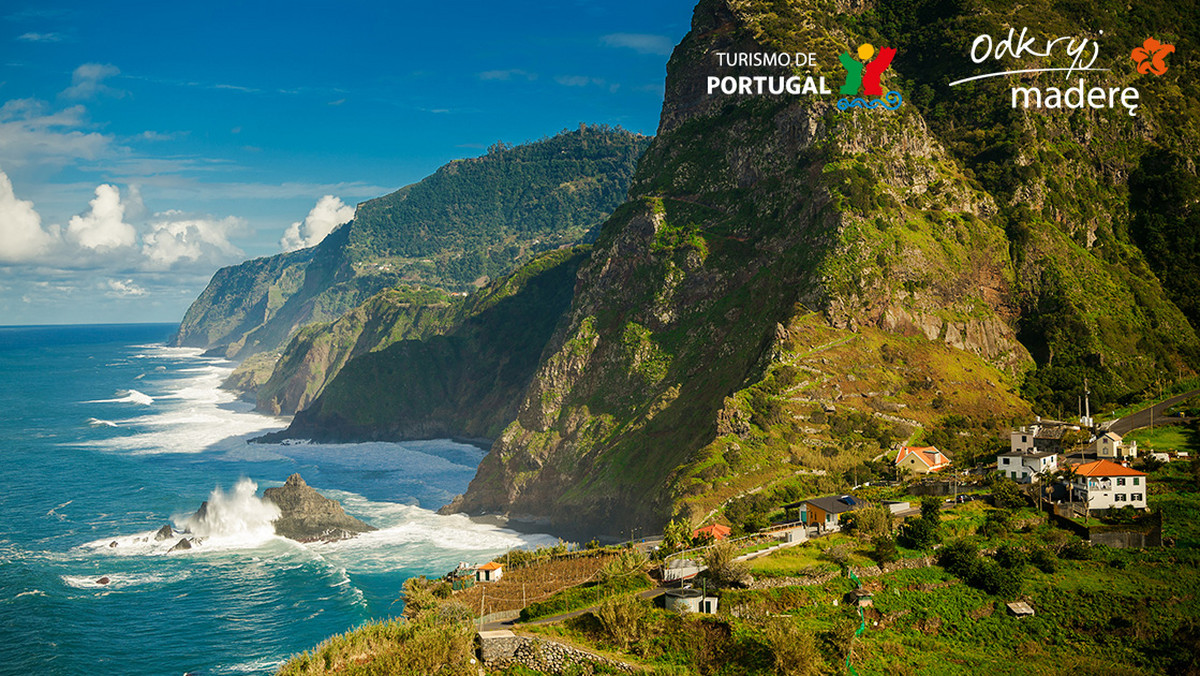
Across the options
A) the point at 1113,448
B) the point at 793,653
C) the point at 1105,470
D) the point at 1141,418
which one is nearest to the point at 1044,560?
the point at 1105,470

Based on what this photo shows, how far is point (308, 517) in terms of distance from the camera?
103 m

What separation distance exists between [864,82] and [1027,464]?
73957 mm

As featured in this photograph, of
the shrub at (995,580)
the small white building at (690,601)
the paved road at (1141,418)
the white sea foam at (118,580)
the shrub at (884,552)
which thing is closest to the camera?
the small white building at (690,601)

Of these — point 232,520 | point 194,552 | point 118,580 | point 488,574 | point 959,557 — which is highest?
point 959,557

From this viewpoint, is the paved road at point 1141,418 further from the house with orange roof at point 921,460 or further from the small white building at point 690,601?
the small white building at point 690,601

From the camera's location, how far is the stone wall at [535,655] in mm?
38312

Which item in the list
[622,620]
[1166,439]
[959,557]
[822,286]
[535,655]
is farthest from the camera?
[822,286]

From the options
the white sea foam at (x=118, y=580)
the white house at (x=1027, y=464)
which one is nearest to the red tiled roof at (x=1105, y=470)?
the white house at (x=1027, y=464)

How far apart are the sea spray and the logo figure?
8845 cm

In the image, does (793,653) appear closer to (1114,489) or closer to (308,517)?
(1114,489)

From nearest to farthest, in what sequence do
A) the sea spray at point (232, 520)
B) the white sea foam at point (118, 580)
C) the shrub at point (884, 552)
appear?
the shrub at point (884, 552) → the white sea foam at point (118, 580) → the sea spray at point (232, 520)

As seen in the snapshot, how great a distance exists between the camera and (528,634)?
39.8 metres

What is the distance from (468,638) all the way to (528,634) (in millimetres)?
2901

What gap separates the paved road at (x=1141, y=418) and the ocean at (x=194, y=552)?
5762cm
